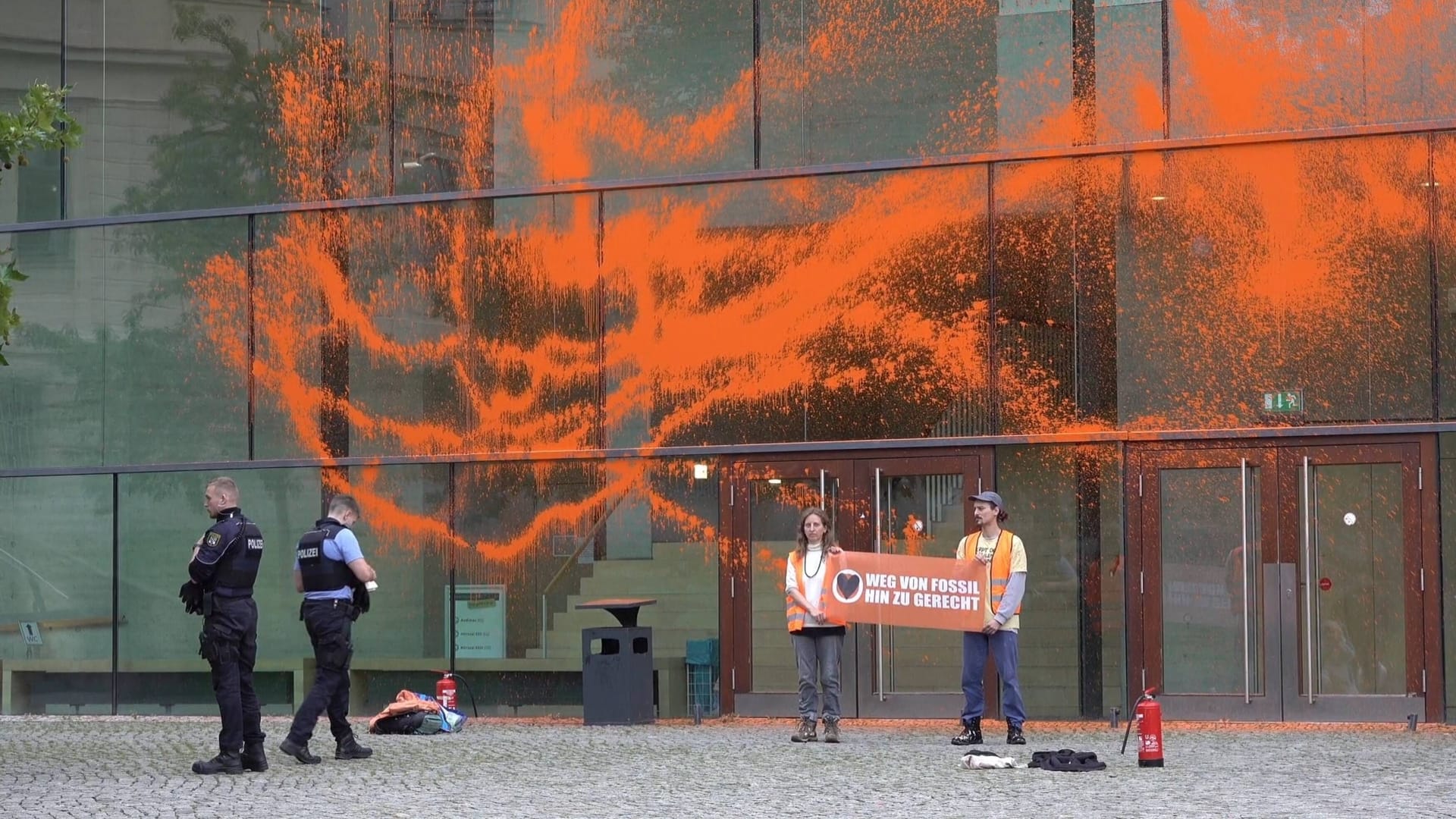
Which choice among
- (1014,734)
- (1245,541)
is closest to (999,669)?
(1014,734)

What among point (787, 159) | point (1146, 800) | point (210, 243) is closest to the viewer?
point (1146, 800)

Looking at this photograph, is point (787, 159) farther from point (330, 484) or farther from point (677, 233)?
point (330, 484)

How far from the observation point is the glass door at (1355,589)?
15977 mm

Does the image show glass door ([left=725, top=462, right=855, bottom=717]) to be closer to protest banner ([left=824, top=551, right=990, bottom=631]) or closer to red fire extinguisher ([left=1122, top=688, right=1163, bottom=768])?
protest banner ([left=824, top=551, right=990, bottom=631])

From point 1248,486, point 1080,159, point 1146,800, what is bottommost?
point 1146,800

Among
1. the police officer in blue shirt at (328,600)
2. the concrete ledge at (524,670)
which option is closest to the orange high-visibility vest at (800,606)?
the concrete ledge at (524,670)

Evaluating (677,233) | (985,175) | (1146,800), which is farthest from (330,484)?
(1146,800)

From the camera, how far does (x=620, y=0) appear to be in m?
18.8

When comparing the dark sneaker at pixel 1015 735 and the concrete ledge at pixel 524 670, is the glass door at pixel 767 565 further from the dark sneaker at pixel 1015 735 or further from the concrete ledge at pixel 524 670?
the dark sneaker at pixel 1015 735

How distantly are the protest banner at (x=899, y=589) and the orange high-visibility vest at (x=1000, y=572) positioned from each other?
39cm

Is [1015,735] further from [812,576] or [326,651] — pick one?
[326,651]

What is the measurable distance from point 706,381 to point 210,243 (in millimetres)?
5205

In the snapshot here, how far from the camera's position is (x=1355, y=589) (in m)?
16.1

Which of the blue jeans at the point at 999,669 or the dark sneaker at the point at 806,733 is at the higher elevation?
the blue jeans at the point at 999,669
